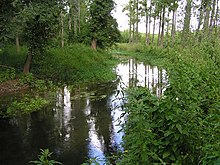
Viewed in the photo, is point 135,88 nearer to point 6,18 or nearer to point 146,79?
point 6,18

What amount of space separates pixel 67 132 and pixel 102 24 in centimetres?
1660

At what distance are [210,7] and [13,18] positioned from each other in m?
15.0

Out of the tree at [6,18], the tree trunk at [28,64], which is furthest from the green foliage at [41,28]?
the tree at [6,18]

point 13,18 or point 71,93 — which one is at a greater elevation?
point 13,18

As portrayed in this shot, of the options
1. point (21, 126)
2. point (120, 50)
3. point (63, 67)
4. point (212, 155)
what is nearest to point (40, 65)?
point (63, 67)

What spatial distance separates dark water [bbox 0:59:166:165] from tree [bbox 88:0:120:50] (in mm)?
12708

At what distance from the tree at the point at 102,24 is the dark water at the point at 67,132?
12.7m

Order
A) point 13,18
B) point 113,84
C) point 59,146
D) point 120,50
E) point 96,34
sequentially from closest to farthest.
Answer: point 59,146
point 13,18
point 113,84
point 96,34
point 120,50

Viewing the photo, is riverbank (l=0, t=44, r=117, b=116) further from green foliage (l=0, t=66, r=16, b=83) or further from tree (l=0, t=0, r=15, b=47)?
tree (l=0, t=0, r=15, b=47)

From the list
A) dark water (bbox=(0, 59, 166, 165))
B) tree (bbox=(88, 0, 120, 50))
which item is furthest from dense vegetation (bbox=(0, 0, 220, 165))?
dark water (bbox=(0, 59, 166, 165))

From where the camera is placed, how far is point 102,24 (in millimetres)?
23062

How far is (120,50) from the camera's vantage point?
42281mm

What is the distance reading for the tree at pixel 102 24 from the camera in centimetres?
2266

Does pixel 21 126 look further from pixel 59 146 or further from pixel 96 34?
pixel 96 34
